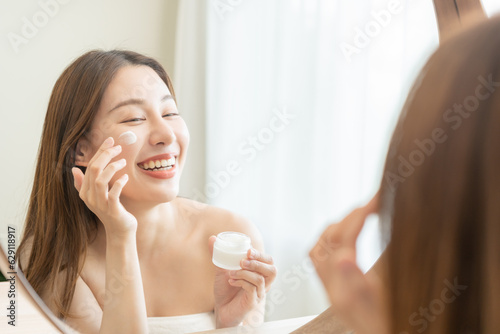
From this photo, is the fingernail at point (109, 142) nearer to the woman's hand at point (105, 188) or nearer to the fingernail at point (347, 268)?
the woman's hand at point (105, 188)

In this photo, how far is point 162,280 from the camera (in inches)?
12.0

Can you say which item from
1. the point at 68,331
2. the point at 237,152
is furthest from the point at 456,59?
the point at 68,331

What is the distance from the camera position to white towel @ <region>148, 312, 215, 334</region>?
298 millimetres

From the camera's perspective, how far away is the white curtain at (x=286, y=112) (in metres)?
0.28

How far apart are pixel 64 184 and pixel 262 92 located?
0.48ft

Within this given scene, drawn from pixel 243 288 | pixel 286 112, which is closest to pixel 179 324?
pixel 243 288

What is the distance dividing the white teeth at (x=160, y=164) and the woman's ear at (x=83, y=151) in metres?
0.03

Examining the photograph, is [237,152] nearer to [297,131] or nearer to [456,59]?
[297,131]

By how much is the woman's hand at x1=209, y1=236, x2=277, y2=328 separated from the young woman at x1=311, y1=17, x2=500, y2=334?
0.13 metres

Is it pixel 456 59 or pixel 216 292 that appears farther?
pixel 216 292

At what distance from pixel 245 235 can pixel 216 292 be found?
0.04m

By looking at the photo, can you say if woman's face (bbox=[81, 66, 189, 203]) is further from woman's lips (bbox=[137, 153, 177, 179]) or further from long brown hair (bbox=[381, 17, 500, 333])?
long brown hair (bbox=[381, 17, 500, 333])

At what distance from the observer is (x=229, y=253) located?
0.99 ft

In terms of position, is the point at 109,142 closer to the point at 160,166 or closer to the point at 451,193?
the point at 160,166
